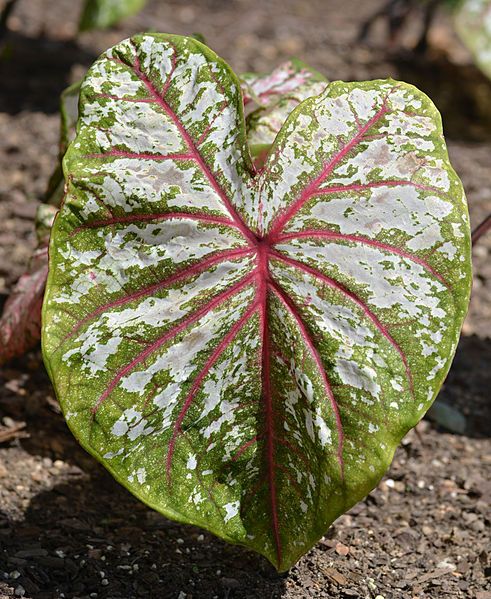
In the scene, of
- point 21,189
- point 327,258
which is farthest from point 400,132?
point 21,189

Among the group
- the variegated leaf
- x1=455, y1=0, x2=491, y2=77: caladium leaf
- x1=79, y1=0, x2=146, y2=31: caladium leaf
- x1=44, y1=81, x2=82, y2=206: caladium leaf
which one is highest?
x1=455, y1=0, x2=491, y2=77: caladium leaf

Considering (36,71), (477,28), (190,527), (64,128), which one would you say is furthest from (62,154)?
(477,28)

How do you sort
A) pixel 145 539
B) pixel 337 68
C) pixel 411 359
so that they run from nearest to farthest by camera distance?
pixel 411 359
pixel 145 539
pixel 337 68

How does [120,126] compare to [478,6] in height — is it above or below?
below

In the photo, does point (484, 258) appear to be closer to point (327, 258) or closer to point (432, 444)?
point (432, 444)

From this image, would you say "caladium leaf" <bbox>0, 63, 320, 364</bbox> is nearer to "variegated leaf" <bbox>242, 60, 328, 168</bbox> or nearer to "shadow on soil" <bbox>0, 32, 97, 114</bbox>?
"variegated leaf" <bbox>242, 60, 328, 168</bbox>

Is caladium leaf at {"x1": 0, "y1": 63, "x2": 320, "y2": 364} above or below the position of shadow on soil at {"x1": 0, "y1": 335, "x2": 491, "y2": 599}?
above

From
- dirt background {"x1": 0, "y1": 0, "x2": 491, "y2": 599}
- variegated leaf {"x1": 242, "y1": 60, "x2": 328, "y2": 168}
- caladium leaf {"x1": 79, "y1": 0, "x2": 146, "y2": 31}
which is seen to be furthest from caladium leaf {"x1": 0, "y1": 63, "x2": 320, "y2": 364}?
caladium leaf {"x1": 79, "y1": 0, "x2": 146, "y2": 31}
